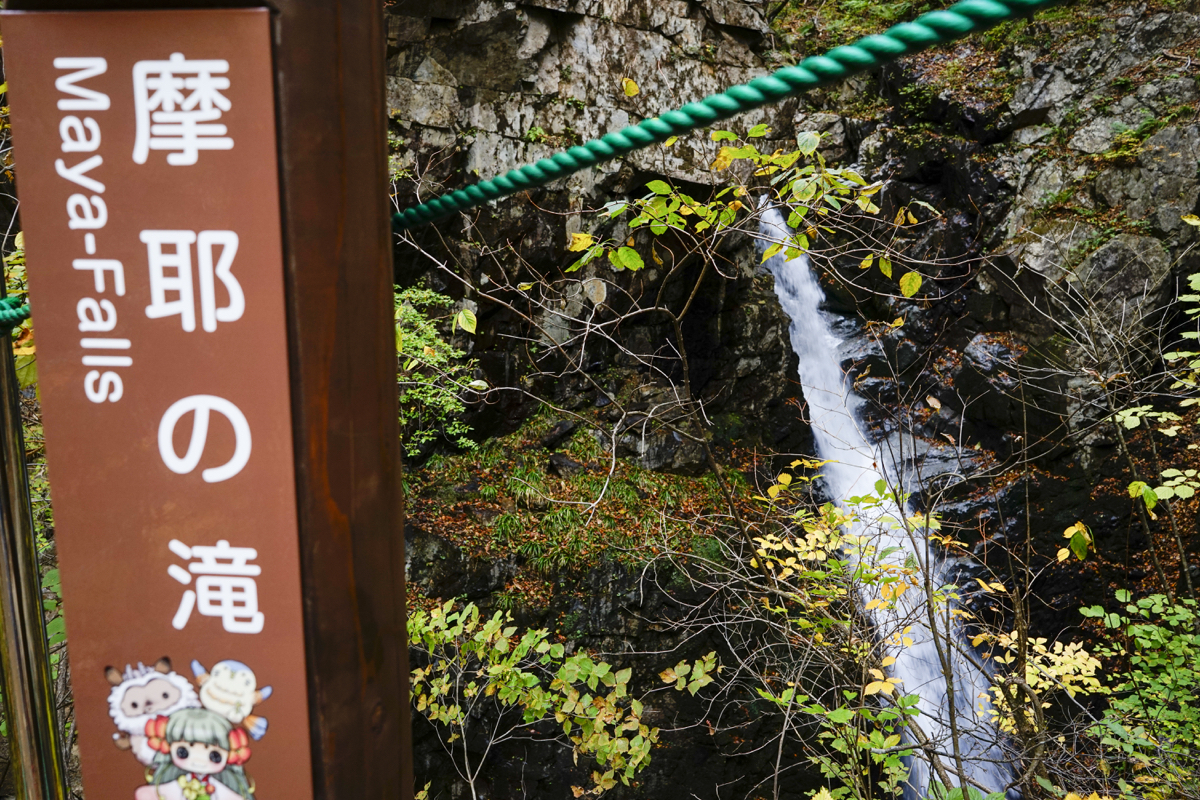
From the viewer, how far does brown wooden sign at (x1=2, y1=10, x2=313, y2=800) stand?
920 mm

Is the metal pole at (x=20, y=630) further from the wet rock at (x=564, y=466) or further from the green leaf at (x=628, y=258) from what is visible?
the wet rock at (x=564, y=466)

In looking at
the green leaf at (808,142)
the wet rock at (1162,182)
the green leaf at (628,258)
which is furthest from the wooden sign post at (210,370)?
the wet rock at (1162,182)

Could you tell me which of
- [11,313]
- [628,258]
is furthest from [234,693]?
[628,258]

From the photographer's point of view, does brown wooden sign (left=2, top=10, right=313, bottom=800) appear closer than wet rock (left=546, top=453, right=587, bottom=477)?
Yes

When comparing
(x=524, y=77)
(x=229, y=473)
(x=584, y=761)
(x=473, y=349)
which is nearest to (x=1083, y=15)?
(x=524, y=77)

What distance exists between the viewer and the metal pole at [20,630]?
1.30 metres

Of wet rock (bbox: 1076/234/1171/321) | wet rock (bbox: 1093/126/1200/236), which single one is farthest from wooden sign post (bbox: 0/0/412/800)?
wet rock (bbox: 1093/126/1200/236)

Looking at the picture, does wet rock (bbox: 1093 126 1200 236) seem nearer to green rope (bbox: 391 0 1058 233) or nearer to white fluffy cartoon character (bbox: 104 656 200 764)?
green rope (bbox: 391 0 1058 233)

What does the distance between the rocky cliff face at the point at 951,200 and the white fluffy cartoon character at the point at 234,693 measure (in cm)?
617

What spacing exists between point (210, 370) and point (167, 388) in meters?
0.08

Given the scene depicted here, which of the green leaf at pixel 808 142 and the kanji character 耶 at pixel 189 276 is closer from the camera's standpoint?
the kanji character 耶 at pixel 189 276

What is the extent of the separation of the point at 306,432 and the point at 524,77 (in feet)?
24.9

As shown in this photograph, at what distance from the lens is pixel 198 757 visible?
0.98 m

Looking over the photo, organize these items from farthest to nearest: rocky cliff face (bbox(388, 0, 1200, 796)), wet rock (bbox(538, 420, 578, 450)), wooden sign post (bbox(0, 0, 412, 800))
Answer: wet rock (bbox(538, 420, 578, 450)) → rocky cliff face (bbox(388, 0, 1200, 796)) → wooden sign post (bbox(0, 0, 412, 800))
